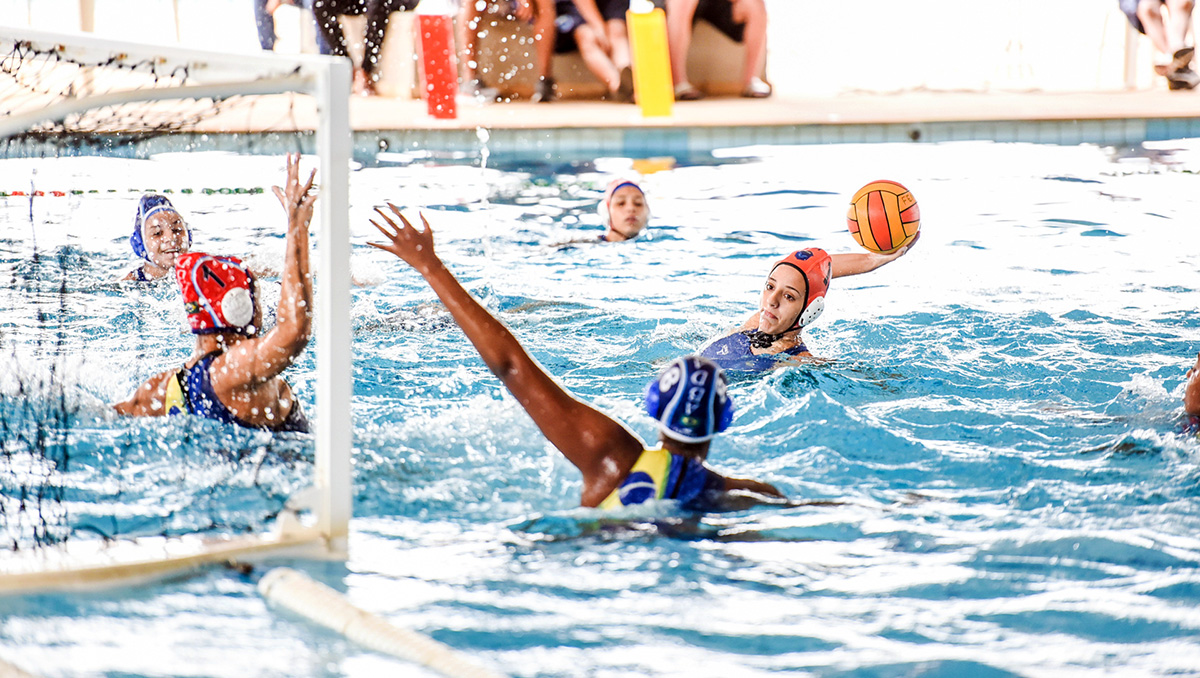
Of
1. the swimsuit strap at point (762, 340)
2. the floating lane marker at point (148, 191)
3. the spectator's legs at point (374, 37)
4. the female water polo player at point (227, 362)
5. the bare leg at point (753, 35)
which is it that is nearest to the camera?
the female water polo player at point (227, 362)

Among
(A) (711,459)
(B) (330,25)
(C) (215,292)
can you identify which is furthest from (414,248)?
(B) (330,25)

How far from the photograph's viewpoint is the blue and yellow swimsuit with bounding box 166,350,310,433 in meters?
3.50

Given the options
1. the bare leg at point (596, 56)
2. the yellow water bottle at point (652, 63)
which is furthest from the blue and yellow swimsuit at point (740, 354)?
the bare leg at point (596, 56)

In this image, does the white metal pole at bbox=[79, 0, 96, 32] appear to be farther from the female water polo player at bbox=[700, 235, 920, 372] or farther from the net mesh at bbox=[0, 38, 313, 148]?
the female water polo player at bbox=[700, 235, 920, 372]

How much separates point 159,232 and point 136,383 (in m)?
0.90

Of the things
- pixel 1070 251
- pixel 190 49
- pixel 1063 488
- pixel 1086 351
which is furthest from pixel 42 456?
pixel 1070 251

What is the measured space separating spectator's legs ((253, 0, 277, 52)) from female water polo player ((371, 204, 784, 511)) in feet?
32.0

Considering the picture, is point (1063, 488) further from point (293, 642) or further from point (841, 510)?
point (293, 642)

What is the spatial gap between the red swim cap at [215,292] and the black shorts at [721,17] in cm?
977

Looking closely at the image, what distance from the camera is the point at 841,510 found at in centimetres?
323

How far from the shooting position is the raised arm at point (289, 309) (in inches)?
117

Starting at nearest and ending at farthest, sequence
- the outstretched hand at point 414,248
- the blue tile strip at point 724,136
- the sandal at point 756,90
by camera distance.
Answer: the outstretched hand at point 414,248 → the blue tile strip at point 724,136 → the sandal at point 756,90

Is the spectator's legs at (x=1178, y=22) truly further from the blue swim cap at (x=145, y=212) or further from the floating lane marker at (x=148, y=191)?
the blue swim cap at (x=145, y=212)

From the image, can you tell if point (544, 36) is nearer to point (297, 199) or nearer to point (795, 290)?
point (795, 290)
